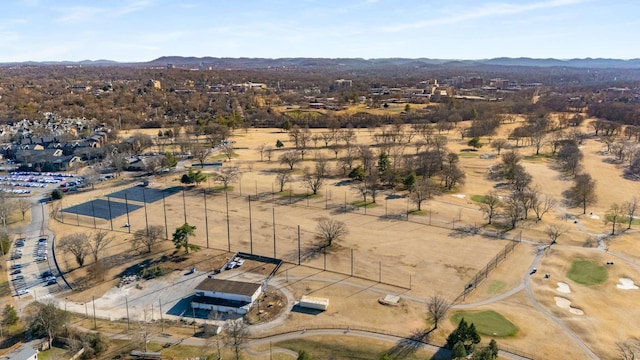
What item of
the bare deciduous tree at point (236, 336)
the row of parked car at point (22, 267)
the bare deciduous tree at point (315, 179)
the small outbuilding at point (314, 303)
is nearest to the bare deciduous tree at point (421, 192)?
the bare deciduous tree at point (315, 179)

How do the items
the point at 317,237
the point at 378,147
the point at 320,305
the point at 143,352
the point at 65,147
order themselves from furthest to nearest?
1. the point at 378,147
2. the point at 65,147
3. the point at 317,237
4. the point at 320,305
5. the point at 143,352

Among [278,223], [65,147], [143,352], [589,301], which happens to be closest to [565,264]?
[589,301]

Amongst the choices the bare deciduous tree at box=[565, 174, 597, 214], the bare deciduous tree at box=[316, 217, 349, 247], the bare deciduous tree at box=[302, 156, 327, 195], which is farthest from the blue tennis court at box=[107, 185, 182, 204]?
the bare deciduous tree at box=[565, 174, 597, 214]

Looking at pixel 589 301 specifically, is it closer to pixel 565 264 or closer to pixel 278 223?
pixel 565 264

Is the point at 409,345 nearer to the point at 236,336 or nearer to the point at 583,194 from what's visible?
the point at 236,336

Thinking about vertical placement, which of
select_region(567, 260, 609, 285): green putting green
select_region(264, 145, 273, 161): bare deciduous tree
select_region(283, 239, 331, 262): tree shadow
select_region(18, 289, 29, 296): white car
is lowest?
select_region(18, 289, 29, 296): white car

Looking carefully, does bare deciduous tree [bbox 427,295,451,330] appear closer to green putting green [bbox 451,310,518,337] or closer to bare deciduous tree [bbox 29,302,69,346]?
green putting green [bbox 451,310,518,337]

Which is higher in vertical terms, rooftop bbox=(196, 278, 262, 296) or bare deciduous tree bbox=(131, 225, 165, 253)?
bare deciduous tree bbox=(131, 225, 165, 253)
